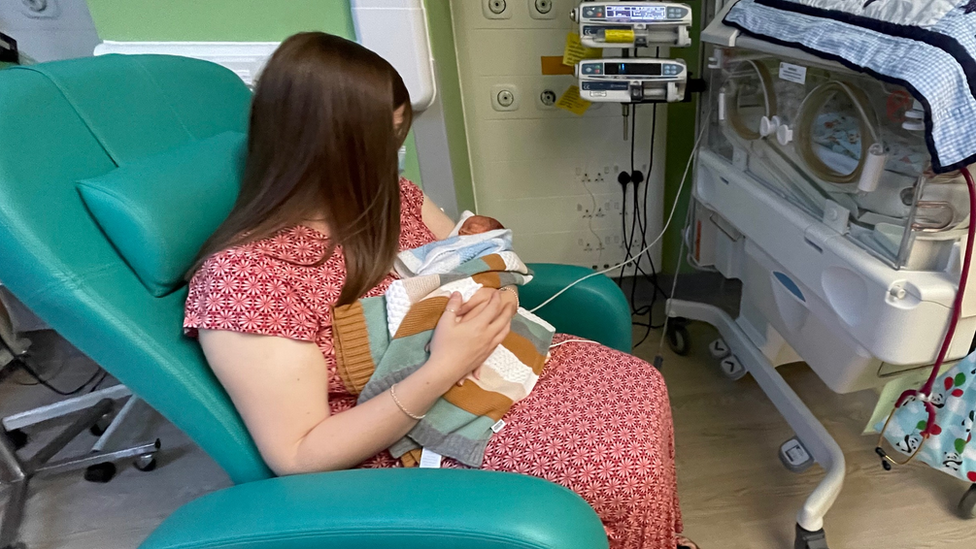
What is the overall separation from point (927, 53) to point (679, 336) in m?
1.22

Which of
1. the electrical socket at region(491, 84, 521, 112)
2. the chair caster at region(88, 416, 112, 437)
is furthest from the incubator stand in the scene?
the chair caster at region(88, 416, 112, 437)

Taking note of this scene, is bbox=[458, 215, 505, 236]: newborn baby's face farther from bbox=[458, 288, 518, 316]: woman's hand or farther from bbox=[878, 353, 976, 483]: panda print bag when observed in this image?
bbox=[878, 353, 976, 483]: panda print bag

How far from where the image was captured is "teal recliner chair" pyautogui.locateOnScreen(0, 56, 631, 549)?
59 cm

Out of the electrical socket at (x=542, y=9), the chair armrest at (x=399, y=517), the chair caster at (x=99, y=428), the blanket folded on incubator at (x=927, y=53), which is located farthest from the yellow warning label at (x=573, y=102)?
the chair caster at (x=99, y=428)

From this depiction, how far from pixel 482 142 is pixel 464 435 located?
118 cm

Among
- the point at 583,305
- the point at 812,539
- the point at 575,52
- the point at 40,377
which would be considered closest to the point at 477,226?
the point at 583,305

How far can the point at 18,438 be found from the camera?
166cm

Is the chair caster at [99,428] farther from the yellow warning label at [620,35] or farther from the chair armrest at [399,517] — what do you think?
the yellow warning label at [620,35]

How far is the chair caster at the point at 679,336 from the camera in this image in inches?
69.9

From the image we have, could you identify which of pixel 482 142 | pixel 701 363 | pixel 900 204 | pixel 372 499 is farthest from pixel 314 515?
pixel 701 363

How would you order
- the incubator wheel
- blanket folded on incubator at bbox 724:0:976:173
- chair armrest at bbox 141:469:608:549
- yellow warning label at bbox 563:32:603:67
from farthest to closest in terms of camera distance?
yellow warning label at bbox 563:32:603:67
the incubator wheel
blanket folded on incubator at bbox 724:0:976:173
chair armrest at bbox 141:469:608:549

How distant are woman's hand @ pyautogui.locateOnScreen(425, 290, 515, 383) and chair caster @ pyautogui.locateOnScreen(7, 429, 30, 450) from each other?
164 centimetres

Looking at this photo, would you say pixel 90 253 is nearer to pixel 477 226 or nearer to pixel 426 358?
pixel 426 358

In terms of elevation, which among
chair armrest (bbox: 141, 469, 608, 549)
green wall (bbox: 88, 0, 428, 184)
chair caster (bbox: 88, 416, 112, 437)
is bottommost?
chair caster (bbox: 88, 416, 112, 437)
